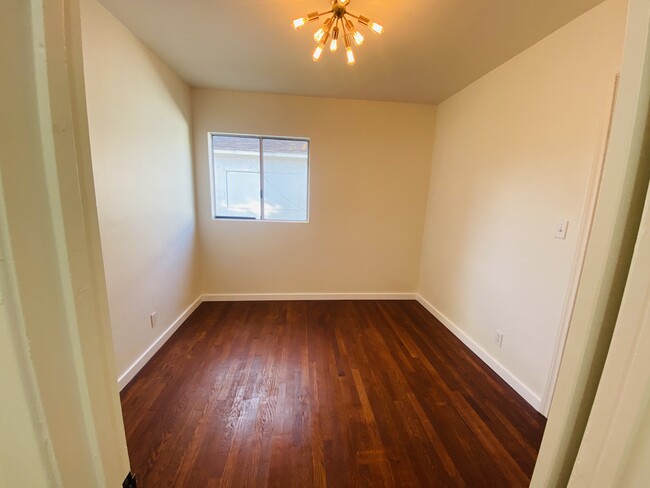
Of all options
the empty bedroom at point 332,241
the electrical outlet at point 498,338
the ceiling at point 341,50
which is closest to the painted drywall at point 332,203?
the empty bedroom at point 332,241

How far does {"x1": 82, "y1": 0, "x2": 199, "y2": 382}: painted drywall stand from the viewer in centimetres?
153

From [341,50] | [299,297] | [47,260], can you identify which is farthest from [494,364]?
[341,50]

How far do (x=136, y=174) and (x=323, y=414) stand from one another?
2110 millimetres

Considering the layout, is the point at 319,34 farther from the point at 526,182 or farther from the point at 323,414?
the point at 323,414

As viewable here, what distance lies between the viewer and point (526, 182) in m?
1.84

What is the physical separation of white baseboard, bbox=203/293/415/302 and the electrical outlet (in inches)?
53.7

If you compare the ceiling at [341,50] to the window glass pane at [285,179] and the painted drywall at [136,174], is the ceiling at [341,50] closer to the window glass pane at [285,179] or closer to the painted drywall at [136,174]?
the painted drywall at [136,174]

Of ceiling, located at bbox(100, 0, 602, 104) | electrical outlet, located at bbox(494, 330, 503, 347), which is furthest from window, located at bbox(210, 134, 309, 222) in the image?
electrical outlet, located at bbox(494, 330, 503, 347)

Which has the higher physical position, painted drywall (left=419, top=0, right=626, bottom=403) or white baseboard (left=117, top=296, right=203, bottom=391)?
painted drywall (left=419, top=0, right=626, bottom=403)

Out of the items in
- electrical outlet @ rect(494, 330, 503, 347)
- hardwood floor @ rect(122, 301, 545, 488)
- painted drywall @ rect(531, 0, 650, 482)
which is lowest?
hardwood floor @ rect(122, 301, 545, 488)

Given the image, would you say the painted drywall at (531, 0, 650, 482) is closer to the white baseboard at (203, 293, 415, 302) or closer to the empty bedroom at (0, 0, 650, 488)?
the empty bedroom at (0, 0, 650, 488)

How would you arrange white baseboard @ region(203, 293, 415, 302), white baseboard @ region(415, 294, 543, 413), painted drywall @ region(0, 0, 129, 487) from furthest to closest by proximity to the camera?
1. white baseboard @ region(203, 293, 415, 302)
2. white baseboard @ region(415, 294, 543, 413)
3. painted drywall @ region(0, 0, 129, 487)

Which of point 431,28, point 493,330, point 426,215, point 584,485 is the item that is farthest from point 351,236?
point 584,485

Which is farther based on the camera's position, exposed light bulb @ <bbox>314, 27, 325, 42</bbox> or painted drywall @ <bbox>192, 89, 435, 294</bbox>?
painted drywall @ <bbox>192, 89, 435, 294</bbox>
